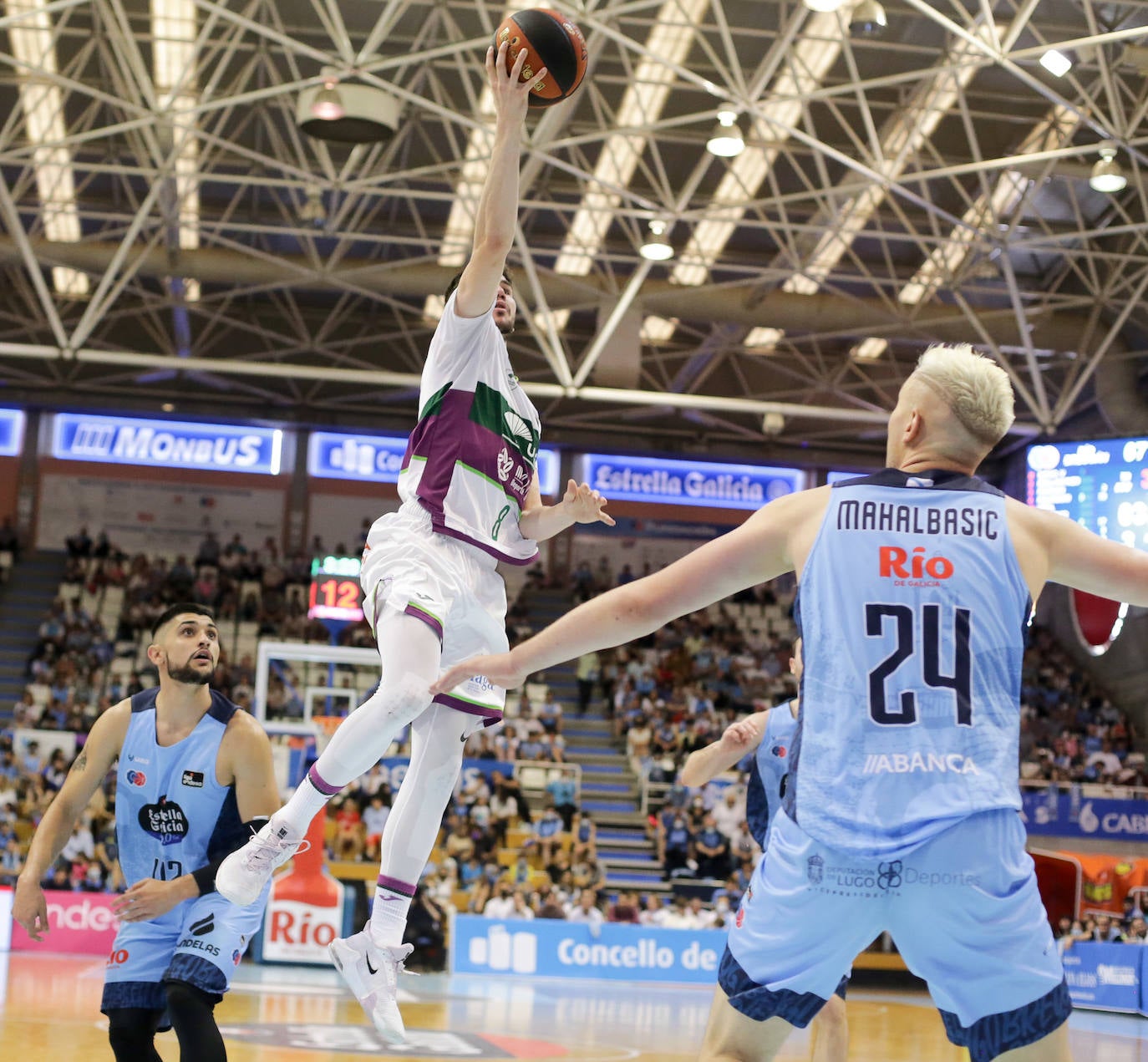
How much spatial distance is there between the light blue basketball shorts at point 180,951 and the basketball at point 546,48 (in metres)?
3.22

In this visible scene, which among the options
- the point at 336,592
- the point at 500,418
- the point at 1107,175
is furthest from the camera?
the point at 1107,175

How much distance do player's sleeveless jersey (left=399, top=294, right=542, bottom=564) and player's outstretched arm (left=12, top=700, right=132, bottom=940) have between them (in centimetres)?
162

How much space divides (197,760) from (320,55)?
13116 mm

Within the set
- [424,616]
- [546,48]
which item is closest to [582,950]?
[424,616]

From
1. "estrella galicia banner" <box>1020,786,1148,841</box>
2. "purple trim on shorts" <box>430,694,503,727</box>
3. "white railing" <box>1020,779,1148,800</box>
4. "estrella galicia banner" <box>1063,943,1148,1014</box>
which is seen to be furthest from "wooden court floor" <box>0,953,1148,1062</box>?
"white railing" <box>1020,779,1148,800</box>

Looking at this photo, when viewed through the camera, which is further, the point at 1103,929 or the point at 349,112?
the point at 1103,929

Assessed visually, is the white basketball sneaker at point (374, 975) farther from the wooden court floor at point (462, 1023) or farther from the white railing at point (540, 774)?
the white railing at point (540, 774)

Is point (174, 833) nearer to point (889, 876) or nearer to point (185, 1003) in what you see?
point (185, 1003)

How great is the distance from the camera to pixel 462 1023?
13141 millimetres

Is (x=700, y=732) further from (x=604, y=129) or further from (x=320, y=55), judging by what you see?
(x=320, y=55)

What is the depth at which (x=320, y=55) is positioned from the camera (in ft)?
57.0

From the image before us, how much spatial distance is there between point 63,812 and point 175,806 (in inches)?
20.8

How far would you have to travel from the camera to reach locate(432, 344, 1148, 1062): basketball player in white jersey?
3.36 m

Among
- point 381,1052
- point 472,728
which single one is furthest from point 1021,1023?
point 381,1052
